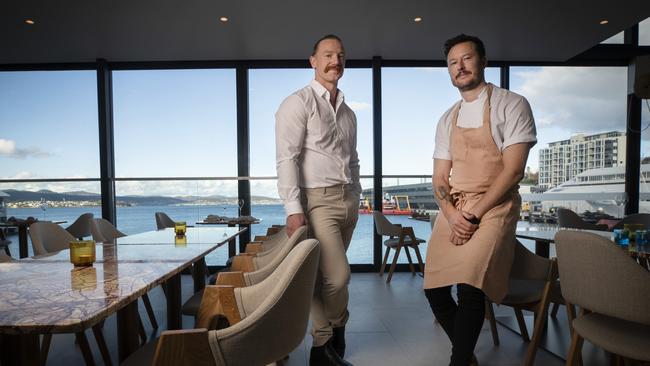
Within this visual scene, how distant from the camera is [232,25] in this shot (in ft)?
12.4

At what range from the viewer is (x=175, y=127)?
5.30 metres

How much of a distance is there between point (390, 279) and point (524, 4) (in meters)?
3.01

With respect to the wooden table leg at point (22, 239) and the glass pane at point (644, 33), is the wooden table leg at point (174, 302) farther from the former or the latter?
the glass pane at point (644, 33)

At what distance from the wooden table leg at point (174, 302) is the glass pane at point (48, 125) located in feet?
12.3

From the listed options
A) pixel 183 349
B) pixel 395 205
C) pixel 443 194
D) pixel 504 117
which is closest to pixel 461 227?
pixel 443 194

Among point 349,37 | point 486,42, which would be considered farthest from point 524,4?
point 349,37

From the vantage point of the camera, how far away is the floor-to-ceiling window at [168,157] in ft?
15.9

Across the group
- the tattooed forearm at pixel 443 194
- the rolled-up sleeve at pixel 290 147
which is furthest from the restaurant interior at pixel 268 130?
the tattooed forearm at pixel 443 194

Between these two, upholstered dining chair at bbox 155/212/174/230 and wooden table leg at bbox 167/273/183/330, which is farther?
upholstered dining chair at bbox 155/212/174/230

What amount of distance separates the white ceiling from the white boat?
1605 mm

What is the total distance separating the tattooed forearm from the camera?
1741 mm

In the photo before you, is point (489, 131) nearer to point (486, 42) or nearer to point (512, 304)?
point (512, 304)

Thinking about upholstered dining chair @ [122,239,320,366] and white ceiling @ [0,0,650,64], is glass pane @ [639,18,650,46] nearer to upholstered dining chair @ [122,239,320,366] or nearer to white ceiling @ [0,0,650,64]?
white ceiling @ [0,0,650,64]

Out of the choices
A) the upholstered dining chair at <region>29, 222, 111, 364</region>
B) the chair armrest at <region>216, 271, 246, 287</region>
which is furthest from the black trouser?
the upholstered dining chair at <region>29, 222, 111, 364</region>
